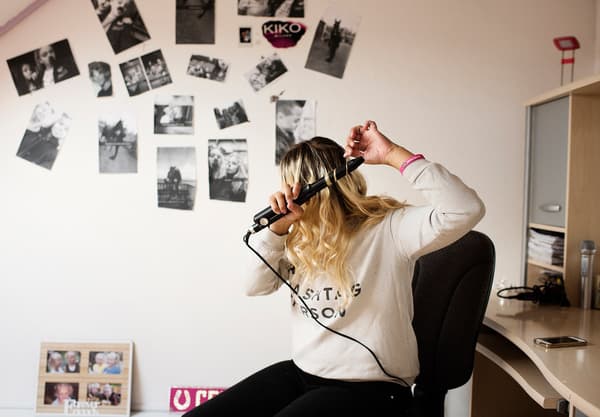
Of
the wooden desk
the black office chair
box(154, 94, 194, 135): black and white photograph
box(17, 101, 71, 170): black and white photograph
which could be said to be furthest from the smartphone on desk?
box(17, 101, 71, 170): black and white photograph

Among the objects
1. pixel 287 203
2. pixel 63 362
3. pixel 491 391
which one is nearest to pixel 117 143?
pixel 63 362

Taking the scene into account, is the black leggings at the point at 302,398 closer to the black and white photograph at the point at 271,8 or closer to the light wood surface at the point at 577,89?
the light wood surface at the point at 577,89

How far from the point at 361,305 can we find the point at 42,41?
205 centimetres

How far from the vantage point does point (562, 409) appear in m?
1.27

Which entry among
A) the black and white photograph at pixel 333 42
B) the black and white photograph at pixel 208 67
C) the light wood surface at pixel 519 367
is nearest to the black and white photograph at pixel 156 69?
the black and white photograph at pixel 208 67

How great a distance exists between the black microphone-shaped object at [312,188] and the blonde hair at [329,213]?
0.20ft

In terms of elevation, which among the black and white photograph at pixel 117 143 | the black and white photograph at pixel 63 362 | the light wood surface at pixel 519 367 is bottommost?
the black and white photograph at pixel 63 362

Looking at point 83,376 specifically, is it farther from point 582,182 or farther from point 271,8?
point 582,182

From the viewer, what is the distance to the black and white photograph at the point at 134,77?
96.0 inches

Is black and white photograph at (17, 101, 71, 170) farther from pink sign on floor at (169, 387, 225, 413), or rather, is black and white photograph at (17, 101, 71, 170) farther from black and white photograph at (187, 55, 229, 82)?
pink sign on floor at (169, 387, 225, 413)

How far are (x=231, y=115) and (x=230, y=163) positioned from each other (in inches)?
8.8

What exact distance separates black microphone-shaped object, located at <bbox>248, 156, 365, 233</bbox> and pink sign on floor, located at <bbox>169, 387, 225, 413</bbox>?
1.42 metres

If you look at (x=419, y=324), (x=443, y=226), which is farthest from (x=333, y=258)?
(x=419, y=324)

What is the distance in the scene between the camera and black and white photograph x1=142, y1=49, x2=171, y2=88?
2.43 m
